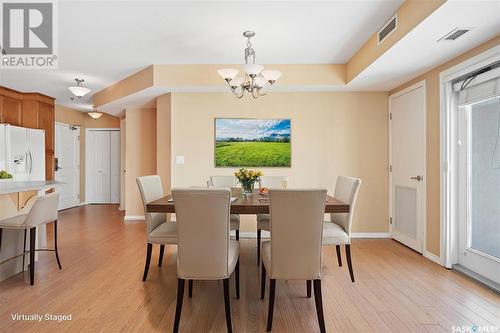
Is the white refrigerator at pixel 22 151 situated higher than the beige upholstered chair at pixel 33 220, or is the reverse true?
the white refrigerator at pixel 22 151

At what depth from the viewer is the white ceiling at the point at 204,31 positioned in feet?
7.93

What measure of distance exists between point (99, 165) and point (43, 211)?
4.99 m

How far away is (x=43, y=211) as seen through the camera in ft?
8.49

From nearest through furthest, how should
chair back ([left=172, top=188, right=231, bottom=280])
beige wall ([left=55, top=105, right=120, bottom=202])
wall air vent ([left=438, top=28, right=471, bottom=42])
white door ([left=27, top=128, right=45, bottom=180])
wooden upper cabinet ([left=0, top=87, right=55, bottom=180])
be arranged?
chair back ([left=172, top=188, right=231, bottom=280]), wall air vent ([left=438, top=28, right=471, bottom=42]), wooden upper cabinet ([left=0, top=87, right=55, bottom=180]), white door ([left=27, top=128, right=45, bottom=180]), beige wall ([left=55, top=105, right=120, bottom=202])

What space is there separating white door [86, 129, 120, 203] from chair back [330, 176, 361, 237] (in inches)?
238

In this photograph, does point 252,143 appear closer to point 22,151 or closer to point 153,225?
point 153,225

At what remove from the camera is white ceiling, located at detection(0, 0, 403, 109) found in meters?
2.42

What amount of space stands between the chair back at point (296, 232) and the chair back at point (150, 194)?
4.24 feet

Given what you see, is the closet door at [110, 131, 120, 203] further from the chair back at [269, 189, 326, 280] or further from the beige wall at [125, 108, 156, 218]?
the chair back at [269, 189, 326, 280]

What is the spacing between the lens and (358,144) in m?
4.16

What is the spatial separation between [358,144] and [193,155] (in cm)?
253

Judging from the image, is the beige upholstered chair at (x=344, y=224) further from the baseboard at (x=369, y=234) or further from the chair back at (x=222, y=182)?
the baseboard at (x=369, y=234)

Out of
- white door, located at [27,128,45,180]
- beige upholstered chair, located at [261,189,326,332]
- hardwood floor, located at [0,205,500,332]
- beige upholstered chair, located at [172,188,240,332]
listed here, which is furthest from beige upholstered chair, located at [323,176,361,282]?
white door, located at [27,128,45,180]

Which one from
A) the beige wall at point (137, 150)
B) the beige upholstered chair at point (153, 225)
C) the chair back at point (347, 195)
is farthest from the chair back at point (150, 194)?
the beige wall at point (137, 150)
